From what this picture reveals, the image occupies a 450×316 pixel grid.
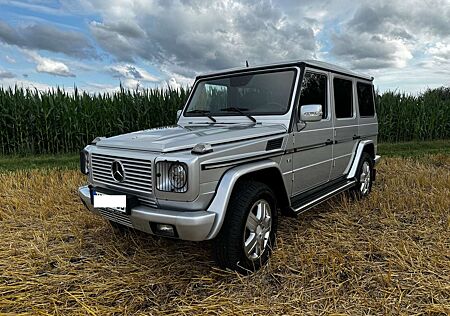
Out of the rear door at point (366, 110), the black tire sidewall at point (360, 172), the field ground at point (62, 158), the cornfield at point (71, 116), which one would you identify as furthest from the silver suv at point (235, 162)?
the cornfield at point (71, 116)

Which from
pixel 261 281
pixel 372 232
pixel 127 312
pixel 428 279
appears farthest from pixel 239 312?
pixel 372 232

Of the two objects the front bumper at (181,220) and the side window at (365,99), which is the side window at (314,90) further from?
the front bumper at (181,220)

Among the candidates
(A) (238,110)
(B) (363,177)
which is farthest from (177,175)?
(B) (363,177)

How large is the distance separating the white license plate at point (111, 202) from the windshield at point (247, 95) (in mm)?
1572

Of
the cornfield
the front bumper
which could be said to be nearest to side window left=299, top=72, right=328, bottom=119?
the front bumper

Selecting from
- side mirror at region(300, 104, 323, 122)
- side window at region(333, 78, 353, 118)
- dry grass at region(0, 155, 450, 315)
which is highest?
side window at region(333, 78, 353, 118)

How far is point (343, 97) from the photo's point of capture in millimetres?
4590

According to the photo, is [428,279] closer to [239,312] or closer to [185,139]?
[239,312]

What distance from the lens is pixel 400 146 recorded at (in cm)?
1136

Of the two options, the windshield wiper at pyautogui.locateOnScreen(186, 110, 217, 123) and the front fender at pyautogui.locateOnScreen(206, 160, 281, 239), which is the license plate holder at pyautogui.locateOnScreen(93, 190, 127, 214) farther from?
the windshield wiper at pyautogui.locateOnScreen(186, 110, 217, 123)

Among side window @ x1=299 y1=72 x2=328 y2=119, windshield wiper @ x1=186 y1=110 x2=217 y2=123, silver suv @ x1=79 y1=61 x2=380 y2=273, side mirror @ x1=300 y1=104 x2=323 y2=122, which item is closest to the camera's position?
silver suv @ x1=79 y1=61 x2=380 y2=273

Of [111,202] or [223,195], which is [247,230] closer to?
[223,195]

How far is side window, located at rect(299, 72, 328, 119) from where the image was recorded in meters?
3.65

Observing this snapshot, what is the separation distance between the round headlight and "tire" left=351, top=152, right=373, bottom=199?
3141 millimetres
